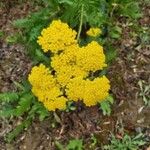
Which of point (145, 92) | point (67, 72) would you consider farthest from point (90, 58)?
point (145, 92)

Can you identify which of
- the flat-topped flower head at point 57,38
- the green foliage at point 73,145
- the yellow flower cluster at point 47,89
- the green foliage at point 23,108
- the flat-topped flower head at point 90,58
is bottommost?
the green foliage at point 73,145

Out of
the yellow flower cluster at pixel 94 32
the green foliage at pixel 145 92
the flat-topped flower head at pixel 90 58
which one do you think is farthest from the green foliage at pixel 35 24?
the green foliage at pixel 145 92

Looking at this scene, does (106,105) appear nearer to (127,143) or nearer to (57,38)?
(127,143)

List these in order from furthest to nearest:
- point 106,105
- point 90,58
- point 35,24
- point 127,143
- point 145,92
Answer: point 35,24 < point 145,92 < point 106,105 < point 127,143 < point 90,58

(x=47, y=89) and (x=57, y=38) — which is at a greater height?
(x=57, y=38)

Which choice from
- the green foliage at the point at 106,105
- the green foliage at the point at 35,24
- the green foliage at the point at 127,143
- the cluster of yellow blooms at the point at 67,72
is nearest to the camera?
the cluster of yellow blooms at the point at 67,72

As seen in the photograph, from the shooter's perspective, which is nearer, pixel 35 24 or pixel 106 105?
pixel 106 105

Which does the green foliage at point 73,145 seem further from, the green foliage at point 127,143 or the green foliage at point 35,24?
the green foliage at point 35,24
